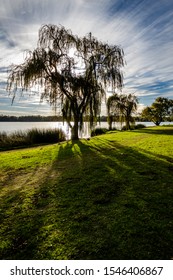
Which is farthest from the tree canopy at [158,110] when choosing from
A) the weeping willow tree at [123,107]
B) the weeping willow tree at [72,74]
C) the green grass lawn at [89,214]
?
the green grass lawn at [89,214]

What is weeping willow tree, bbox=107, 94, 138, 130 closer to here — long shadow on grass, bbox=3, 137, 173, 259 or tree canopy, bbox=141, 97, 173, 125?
tree canopy, bbox=141, 97, 173, 125

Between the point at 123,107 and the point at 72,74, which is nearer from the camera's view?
the point at 72,74

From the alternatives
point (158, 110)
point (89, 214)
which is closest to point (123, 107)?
point (158, 110)

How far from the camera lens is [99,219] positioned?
2926mm

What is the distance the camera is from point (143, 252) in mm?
2223

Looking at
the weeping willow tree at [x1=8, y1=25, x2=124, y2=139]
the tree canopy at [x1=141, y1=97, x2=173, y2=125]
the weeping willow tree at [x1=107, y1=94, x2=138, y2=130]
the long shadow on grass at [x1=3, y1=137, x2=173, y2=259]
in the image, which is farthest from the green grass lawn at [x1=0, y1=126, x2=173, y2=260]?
the tree canopy at [x1=141, y1=97, x2=173, y2=125]

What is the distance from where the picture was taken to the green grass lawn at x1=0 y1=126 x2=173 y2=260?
7.62 ft

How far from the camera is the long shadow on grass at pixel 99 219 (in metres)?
2.30

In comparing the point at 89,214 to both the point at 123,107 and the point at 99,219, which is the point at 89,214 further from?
the point at 123,107

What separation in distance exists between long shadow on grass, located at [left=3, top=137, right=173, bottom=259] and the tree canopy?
3615cm

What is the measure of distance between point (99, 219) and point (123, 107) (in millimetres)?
27580

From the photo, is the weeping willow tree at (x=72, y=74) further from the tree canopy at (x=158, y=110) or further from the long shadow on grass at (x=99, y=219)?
the tree canopy at (x=158, y=110)
